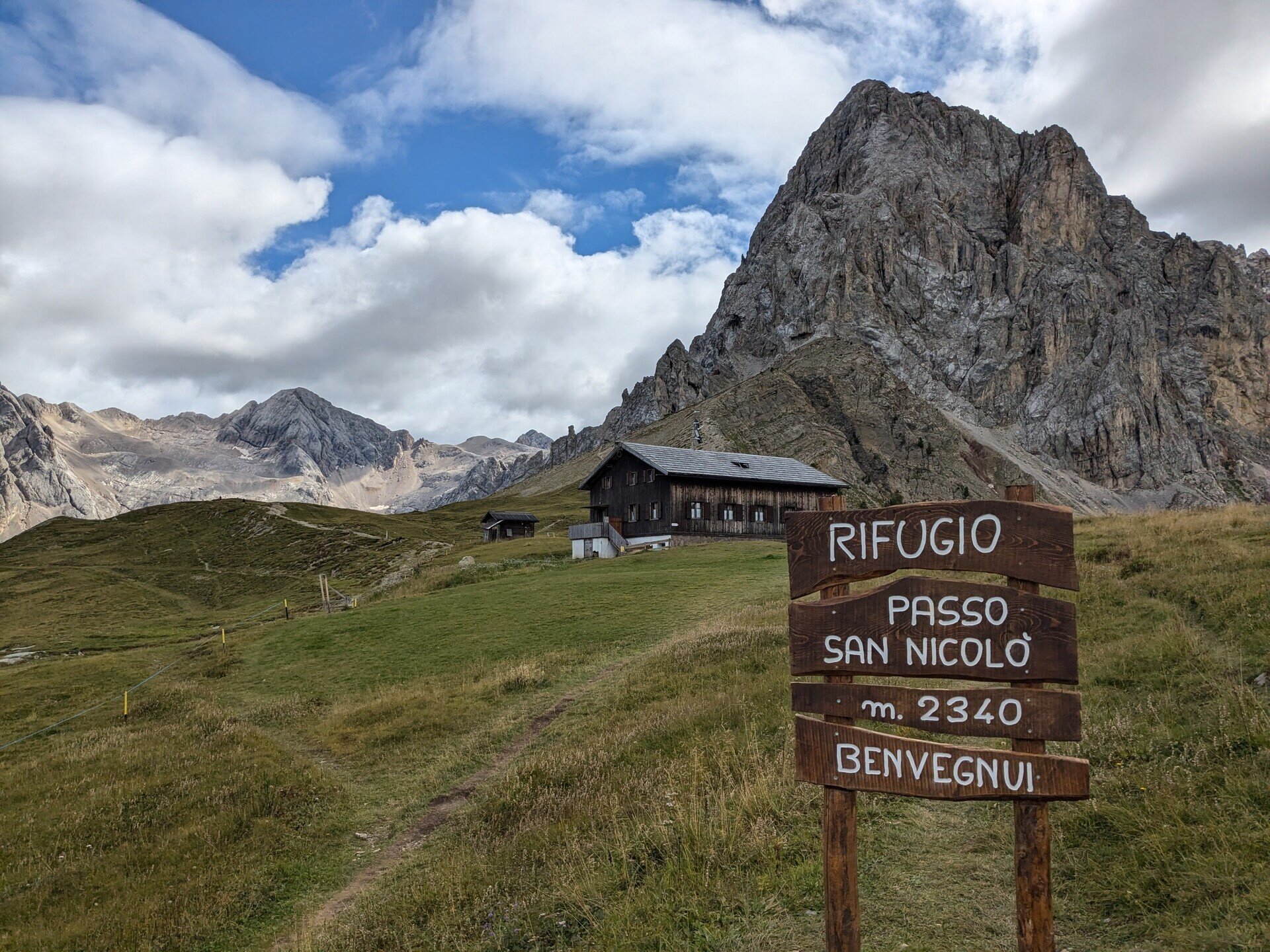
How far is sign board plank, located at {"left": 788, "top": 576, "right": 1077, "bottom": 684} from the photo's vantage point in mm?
5789

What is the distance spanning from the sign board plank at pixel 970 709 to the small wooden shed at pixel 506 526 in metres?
88.1

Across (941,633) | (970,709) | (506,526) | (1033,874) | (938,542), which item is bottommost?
(1033,874)

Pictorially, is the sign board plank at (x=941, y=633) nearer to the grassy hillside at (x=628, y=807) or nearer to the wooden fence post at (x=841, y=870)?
the wooden fence post at (x=841, y=870)

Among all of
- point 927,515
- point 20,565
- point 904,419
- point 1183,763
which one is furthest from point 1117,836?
point 904,419

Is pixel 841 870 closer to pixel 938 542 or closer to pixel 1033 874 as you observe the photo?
pixel 1033 874

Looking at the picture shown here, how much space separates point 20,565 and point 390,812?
112 meters

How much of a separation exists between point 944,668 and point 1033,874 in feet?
5.31

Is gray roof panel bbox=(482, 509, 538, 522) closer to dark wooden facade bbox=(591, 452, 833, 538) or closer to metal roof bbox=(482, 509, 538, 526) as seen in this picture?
metal roof bbox=(482, 509, 538, 526)

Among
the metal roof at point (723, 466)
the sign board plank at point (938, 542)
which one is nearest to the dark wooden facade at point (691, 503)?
the metal roof at point (723, 466)

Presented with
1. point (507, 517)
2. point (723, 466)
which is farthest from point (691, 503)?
point (507, 517)

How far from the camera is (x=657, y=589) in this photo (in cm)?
3453

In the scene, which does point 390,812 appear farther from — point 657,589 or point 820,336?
point 820,336

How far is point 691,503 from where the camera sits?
60219mm

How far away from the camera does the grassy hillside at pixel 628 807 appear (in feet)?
23.8
